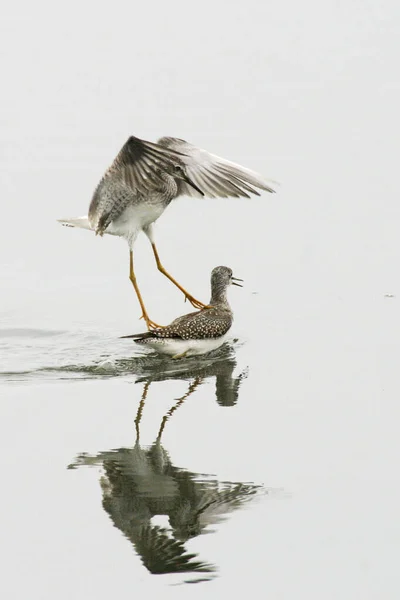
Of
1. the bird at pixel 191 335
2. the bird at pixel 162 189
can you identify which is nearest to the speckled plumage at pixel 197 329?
the bird at pixel 191 335

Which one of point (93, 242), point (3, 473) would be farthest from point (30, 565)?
point (93, 242)

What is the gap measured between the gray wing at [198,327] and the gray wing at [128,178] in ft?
3.90

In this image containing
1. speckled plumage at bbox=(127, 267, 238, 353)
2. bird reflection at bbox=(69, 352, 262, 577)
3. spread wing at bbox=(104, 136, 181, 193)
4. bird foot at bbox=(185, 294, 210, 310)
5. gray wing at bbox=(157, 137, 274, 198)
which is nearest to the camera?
bird reflection at bbox=(69, 352, 262, 577)

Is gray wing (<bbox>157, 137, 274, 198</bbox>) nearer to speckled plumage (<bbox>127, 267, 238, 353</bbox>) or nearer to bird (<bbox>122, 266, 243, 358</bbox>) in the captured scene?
speckled plumage (<bbox>127, 267, 238, 353</bbox>)

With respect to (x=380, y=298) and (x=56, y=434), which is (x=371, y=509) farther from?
(x=380, y=298)

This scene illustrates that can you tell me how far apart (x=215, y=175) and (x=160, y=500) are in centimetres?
477

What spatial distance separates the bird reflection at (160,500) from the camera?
5.55 metres

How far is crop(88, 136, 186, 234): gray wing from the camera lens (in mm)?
8977

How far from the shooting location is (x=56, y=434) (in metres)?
7.18

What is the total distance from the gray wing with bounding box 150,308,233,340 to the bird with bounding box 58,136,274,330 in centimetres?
55

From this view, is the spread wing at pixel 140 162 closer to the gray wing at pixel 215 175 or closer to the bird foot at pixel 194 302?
the gray wing at pixel 215 175

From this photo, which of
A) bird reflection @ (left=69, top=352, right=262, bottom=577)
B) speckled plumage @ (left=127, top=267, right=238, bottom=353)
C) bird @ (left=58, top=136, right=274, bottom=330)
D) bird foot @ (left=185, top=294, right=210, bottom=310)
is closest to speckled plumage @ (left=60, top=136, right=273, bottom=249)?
bird @ (left=58, top=136, right=274, bottom=330)

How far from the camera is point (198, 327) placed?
31.0 feet

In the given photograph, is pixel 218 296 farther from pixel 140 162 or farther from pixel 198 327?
pixel 140 162
